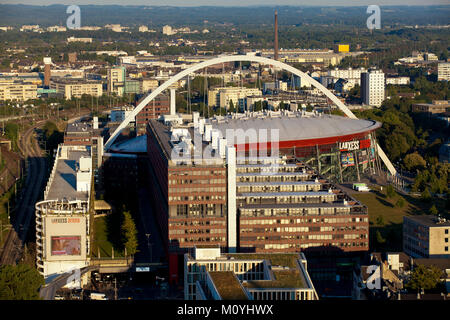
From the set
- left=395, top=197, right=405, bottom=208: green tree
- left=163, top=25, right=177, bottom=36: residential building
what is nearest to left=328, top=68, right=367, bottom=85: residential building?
left=395, top=197, right=405, bottom=208: green tree

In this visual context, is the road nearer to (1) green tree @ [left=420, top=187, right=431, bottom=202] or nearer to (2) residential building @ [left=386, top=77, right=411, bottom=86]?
(1) green tree @ [left=420, top=187, right=431, bottom=202]

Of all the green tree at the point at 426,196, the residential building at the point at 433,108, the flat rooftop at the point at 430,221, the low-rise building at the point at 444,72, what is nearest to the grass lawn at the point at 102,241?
the flat rooftop at the point at 430,221

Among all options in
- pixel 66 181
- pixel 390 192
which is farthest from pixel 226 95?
pixel 66 181

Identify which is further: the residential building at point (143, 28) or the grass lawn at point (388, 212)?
the residential building at point (143, 28)

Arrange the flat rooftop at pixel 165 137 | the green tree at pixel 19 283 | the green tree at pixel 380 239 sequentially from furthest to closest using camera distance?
the flat rooftop at pixel 165 137 → the green tree at pixel 380 239 → the green tree at pixel 19 283

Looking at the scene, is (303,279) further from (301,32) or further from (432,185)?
(301,32)

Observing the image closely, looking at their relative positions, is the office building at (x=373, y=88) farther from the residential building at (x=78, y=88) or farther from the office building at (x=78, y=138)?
the office building at (x=78, y=138)
